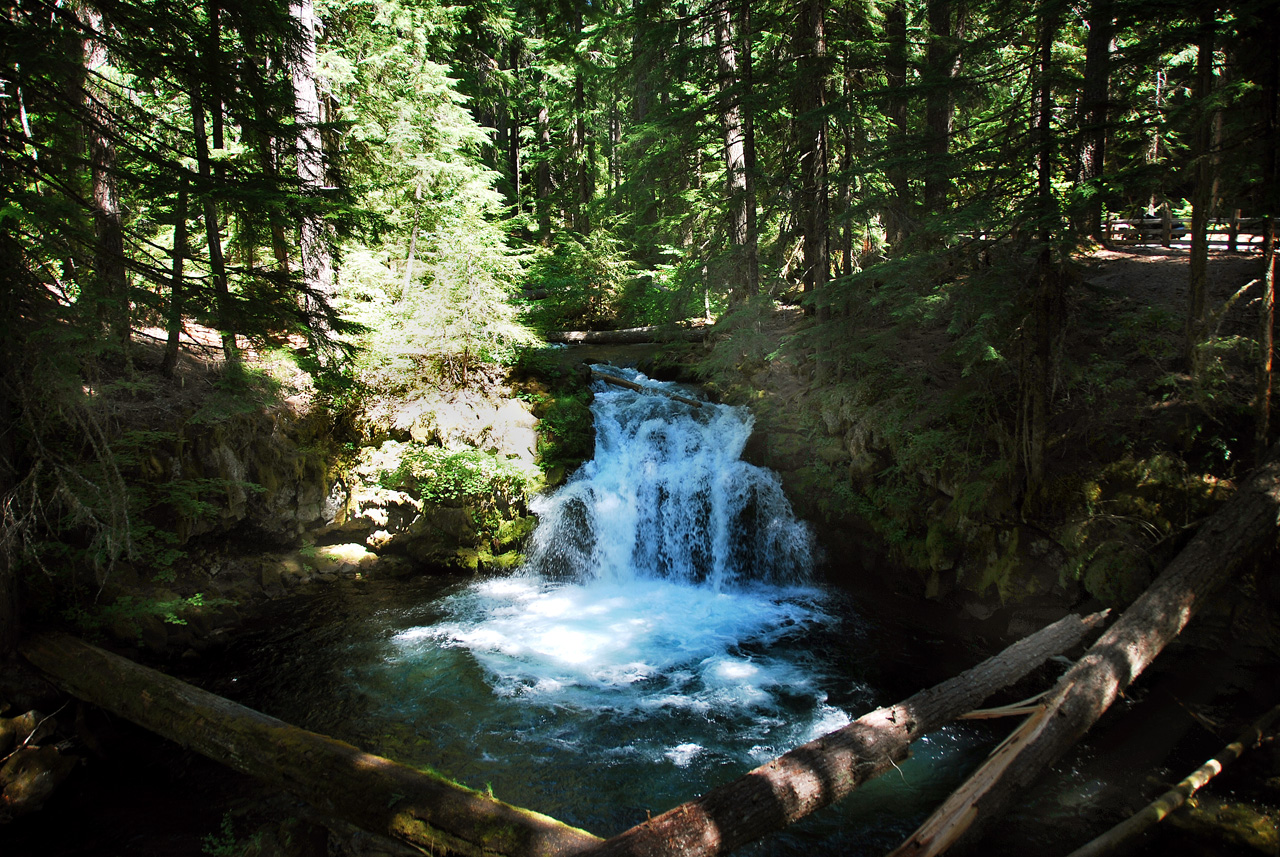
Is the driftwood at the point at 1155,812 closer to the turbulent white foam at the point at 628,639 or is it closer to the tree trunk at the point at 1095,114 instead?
the turbulent white foam at the point at 628,639

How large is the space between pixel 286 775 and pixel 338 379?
447 cm

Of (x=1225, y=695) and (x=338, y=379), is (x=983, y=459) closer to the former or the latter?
(x=1225, y=695)

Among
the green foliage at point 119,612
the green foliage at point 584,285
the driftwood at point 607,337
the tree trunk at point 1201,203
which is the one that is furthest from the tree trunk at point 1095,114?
the green foliage at point 584,285

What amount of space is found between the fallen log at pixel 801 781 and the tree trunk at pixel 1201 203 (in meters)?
4.69

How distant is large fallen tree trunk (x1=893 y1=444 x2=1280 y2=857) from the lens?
12.8ft

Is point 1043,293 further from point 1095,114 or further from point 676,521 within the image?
point 676,521

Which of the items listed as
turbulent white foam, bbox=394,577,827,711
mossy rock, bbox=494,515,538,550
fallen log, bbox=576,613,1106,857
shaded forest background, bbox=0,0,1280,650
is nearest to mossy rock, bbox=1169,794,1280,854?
fallen log, bbox=576,613,1106,857

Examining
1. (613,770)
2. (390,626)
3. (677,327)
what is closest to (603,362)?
(677,327)

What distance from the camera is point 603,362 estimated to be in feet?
48.9

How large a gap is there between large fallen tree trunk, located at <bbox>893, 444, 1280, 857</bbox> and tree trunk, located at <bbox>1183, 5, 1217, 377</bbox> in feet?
5.15

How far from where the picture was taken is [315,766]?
13.5 feet

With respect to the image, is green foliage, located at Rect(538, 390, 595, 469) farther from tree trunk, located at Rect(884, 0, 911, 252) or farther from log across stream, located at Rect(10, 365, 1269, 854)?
tree trunk, located at Rect(884, 0, 911, 252)

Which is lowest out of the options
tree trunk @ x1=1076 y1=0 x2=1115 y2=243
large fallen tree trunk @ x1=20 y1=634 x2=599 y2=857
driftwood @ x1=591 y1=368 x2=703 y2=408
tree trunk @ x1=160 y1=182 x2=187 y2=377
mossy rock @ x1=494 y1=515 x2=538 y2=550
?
large fallen tree trunk @ x1=20 y1=634 x2=599 y2=857

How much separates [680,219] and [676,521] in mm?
7516
